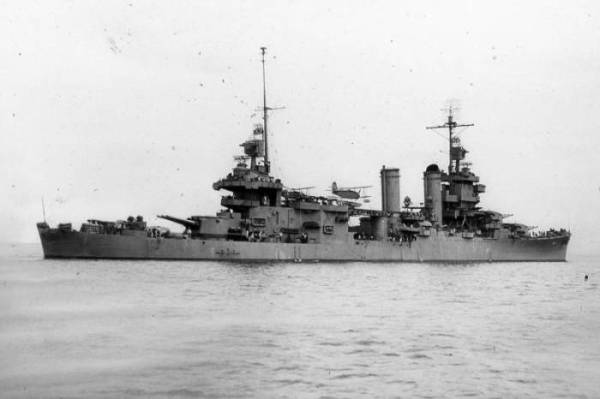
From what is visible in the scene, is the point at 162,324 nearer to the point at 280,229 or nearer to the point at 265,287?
the point at 265,287

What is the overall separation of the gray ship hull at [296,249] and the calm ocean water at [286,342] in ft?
44.7

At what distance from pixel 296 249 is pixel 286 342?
29.1m

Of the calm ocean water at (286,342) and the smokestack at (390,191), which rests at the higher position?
the smokestack at (390,191)

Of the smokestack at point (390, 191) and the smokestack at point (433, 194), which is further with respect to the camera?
the smokestack at point (433, 194)

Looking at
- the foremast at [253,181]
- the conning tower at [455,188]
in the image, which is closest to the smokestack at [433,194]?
the conning tower at [455,188]

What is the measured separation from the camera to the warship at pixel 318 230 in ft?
124

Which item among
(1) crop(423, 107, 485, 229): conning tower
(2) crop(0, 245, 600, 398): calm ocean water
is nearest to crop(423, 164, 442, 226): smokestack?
(1) crop(423, 107, 485, 229): conning tower

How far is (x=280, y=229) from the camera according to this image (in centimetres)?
4203

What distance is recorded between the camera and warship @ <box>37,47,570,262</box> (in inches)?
1487

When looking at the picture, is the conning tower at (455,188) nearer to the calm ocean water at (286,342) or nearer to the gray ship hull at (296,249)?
the gray ship hull at (296,249)

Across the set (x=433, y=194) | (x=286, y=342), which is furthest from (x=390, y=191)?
(x=286, y=342)

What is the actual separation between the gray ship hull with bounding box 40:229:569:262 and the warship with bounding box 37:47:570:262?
6cm

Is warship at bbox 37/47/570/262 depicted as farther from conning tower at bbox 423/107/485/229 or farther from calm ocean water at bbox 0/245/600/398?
calm ocean water at bbox 0/245/600/398

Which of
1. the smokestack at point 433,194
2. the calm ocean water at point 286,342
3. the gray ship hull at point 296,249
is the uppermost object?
the smokestack at point 433,194
